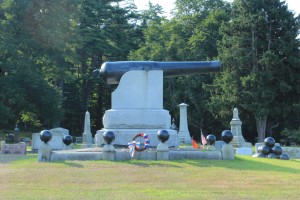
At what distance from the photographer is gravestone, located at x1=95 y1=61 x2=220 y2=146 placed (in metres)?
16.6

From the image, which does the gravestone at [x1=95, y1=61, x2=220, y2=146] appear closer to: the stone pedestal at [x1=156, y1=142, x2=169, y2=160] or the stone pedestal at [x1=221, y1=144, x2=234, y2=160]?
the stone pedestal at [x1=156, y1=142, x2=169, y2=160]

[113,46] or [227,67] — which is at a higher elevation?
[113,46]

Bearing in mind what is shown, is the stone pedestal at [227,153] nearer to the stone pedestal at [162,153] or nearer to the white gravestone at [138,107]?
the stone pedestal at [162,153]

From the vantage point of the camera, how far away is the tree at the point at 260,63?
3828cm

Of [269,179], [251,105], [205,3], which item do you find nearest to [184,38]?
[205,3]

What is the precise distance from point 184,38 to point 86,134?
801 inches

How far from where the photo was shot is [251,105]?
125 ft

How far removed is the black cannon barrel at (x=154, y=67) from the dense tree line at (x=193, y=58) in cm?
1967

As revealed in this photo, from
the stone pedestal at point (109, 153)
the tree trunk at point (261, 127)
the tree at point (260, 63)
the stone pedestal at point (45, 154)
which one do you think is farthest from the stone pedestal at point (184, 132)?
the stone pedestal at point (45, 154)

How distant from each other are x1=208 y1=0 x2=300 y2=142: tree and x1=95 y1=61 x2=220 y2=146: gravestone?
71.1 feet

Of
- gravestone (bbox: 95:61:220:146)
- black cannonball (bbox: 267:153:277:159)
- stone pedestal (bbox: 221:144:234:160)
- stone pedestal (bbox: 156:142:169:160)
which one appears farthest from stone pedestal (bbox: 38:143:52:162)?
black cannonball (bbox: 267:153:277:159)

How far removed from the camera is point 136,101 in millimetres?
16969

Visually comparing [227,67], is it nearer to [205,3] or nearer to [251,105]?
[251,105]

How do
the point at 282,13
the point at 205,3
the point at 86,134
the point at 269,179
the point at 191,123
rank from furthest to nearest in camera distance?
1. the point at 205,3
2. the point at 191,123
3. the point at 282,13
4. the point at 86,134
5. the point at 269,179
